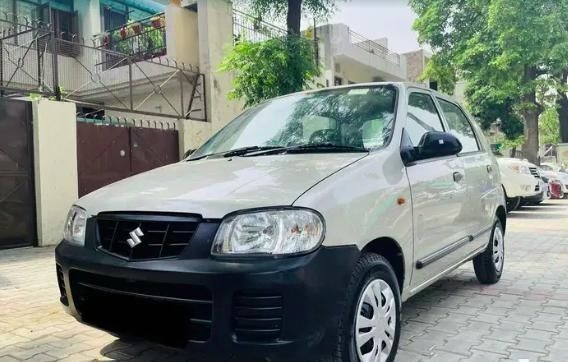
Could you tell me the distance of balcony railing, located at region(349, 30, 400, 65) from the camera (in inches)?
740

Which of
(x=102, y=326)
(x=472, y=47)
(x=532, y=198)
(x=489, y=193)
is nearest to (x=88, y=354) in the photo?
(x=102, y=326)

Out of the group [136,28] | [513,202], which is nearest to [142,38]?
[136,28]

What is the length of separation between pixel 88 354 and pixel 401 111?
2.56m

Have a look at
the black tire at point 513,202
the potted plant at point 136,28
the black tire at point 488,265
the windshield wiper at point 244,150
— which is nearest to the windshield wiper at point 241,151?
the windshield wiper at point 244,150

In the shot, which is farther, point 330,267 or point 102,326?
point 102,326

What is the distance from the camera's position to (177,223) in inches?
92.9

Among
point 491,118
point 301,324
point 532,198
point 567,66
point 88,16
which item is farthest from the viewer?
point 491,118

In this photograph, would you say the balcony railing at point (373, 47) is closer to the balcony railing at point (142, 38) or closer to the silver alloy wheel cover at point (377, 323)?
the balcony railing at point (142, 38)

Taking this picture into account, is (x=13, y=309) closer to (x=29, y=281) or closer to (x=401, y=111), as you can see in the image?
(x=29, y=281)

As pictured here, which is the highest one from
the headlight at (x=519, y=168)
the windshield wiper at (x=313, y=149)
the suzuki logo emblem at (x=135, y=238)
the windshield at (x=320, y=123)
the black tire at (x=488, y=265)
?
the windshield at (x=320, y=123)

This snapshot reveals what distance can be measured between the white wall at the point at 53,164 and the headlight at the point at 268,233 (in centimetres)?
667

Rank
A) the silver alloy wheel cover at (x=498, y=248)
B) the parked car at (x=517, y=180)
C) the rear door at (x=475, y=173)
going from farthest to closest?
the parked car at (x=517, y=180)
the silver alloy wheel cover at (x=498, y=248)
the rear door at (x=475, y=173)

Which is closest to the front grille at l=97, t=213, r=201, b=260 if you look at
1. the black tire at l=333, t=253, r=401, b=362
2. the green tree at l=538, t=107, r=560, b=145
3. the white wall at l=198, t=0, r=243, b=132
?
the black tire at l=333, t=253, r=401, b=362

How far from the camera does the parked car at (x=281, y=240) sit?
2223 millimetres
